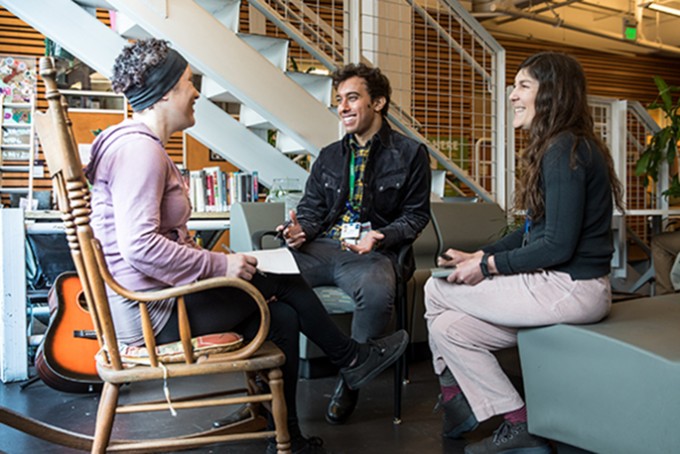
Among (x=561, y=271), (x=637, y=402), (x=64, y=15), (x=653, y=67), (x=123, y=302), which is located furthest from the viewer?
(x=653, y=67)

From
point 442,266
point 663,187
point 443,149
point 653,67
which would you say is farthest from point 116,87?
point 653,67

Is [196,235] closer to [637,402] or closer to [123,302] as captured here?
[123,302]

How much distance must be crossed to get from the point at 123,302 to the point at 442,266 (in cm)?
114

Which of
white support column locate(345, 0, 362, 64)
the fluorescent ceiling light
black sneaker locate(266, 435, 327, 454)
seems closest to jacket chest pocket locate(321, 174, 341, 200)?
black sneaker locate(266, 435, 327, 454)

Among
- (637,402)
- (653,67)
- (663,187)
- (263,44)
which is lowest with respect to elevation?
(637,402)

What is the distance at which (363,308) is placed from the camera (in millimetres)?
2801

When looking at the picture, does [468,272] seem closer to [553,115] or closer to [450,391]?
[450,391]

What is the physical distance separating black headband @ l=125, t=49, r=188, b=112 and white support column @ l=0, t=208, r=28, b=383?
6.02 feet

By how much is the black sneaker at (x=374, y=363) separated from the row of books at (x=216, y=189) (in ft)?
7.84

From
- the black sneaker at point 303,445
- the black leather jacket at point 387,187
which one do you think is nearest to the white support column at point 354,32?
the black leather jacket at point 387,187

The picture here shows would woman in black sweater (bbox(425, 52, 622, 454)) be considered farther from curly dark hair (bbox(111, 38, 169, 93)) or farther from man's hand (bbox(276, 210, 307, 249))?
curly dark hair (bbox(111, 38, 169, 93))

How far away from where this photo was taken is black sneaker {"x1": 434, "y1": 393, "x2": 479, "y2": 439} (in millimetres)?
2420

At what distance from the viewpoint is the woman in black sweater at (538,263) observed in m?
2.11

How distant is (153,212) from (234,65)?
8.98 feet
